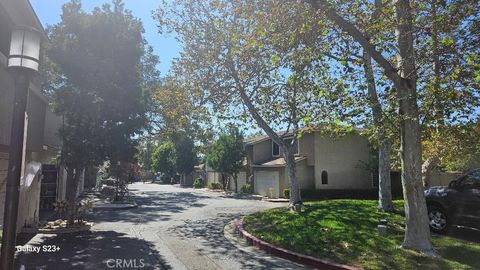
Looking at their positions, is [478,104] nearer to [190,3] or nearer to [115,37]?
[115,37]

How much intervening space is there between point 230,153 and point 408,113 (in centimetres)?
3125

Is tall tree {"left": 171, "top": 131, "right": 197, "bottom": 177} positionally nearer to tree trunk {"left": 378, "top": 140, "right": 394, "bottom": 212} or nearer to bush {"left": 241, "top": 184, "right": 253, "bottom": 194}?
bush {"left": 241, "top": 184, "right": 253, "bottom": 194}

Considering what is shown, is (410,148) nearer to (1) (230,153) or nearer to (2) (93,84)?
(2) (93,84)

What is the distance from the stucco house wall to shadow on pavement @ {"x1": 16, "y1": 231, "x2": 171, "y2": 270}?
74.3 ft

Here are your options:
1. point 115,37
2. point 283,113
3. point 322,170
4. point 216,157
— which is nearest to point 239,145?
point 216,157

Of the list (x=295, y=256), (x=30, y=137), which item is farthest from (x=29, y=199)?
(x=295, y=256)

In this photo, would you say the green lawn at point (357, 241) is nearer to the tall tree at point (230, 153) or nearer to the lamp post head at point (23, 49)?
the lamp post head at point (23, 49)

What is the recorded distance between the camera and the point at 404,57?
385 inches

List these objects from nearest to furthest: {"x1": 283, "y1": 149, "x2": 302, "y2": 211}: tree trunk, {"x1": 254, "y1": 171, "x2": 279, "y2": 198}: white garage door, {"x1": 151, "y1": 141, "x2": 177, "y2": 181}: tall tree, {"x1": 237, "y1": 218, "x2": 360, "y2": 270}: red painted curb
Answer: {"x1": 237, "y1": 218, "x2": 360, "y2": 270}: red painted curb
{"x1": 283, "y1": 149, "x2": 302, "y2": 211}: tree trunk
{"x1": 254, "y1": 171, "x2": 279, "y2": 198}: white garage door
{"x1": 151, "y1": 141, "x2": 177, "y2": 181}: tall tree

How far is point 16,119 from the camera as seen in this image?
4895mm

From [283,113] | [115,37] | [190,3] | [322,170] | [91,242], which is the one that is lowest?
[91,242]

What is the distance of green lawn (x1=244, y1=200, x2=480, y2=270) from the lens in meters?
8.46

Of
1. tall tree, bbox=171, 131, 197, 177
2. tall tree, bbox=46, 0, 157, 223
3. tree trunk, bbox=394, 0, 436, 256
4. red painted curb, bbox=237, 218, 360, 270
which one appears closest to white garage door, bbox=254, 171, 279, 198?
tall tree, bbox=46, 0, 157, 223

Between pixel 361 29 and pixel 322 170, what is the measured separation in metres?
23.6
